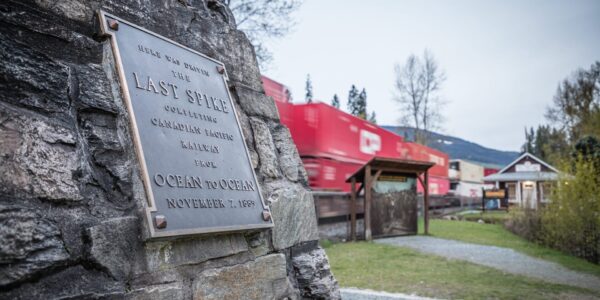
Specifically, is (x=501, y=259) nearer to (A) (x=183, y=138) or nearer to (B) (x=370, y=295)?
(B) (x=370, y=295)

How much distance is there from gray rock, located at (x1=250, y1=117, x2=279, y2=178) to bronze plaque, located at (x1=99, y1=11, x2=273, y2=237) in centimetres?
21

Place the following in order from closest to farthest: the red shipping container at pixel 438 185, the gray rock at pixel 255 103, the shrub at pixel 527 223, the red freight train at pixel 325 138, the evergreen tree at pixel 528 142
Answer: the gray rock at pixel 255 103
the red freight train at pixel 325 138
the shrub at pixel 527 223
the red shipping container at pixel 438 185
the evergreen tree at pixel 528 142

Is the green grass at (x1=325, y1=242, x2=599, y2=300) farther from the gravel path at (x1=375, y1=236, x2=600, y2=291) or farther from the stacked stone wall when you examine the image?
the stacked stone wall

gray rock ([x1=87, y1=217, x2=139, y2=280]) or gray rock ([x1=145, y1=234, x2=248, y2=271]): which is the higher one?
gray rock ([x1=87, y1=217, x2=139, y2=280])

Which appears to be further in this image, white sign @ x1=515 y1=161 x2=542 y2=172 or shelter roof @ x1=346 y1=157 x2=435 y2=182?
white sign @ x1=515 y1=161 x2=542 y2=172

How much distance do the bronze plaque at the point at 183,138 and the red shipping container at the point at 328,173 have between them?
6498 millimetres

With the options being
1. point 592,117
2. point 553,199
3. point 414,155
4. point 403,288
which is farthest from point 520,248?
point 592,117

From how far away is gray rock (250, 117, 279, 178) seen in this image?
2729 mm

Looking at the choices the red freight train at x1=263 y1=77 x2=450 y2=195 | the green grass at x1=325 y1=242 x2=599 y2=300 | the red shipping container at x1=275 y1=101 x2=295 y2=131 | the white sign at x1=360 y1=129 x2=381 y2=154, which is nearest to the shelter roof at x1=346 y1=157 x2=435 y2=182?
the red freight train at x1=263 y1=77 x2=450 y2=195

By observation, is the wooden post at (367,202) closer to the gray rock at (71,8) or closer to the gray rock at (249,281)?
the gray rock at (249,281)

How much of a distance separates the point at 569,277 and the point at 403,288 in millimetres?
2719

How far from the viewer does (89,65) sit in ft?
6.15

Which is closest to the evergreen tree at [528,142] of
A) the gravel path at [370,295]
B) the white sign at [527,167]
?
the white sign at [527,167]

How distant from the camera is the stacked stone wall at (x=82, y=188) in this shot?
1.43m
